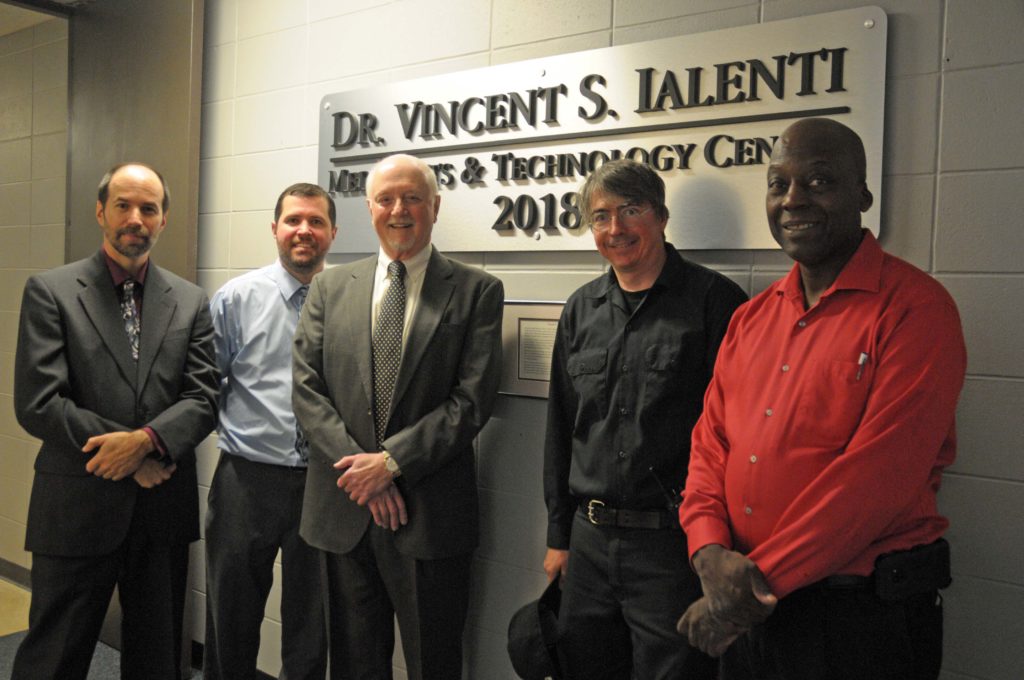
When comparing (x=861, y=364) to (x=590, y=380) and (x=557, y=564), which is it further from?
(x=557, y=564)

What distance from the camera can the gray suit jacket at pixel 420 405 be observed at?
2.42 m

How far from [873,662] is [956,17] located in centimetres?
145

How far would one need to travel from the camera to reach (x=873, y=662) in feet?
5.13

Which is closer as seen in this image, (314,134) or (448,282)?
(448,282)

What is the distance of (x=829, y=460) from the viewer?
5.27 feet

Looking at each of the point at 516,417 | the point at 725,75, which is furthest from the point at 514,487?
the point at 725,75

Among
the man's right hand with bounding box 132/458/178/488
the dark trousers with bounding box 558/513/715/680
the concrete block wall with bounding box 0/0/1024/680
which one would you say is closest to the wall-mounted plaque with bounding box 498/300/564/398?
the concrete block wall with bounding box 0/0/1024/680

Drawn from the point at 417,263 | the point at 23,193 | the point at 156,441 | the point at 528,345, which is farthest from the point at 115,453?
the point at 23,193

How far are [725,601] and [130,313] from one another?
2.02 metres

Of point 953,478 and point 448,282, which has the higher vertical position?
point 448,282

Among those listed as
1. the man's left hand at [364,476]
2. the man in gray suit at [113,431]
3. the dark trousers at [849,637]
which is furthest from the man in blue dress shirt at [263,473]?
the dark trousers at [849,637]

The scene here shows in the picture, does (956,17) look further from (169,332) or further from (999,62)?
(169,332)

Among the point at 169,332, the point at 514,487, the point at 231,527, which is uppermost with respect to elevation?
the point at 169,332

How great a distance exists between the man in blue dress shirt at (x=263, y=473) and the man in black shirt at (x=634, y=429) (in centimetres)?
105
